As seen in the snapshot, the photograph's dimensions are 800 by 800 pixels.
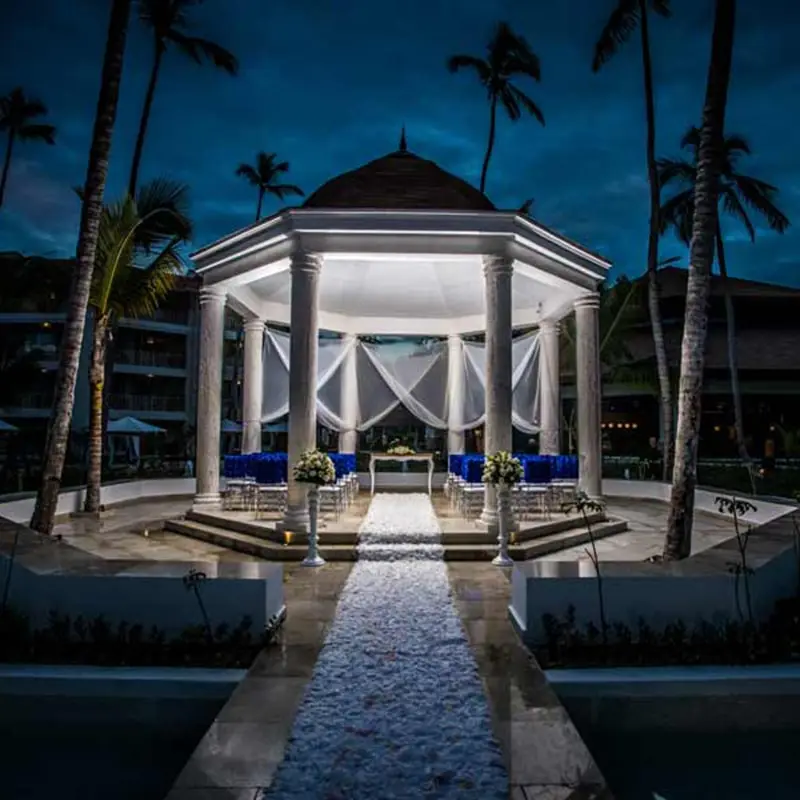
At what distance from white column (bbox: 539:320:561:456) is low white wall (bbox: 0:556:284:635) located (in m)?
9.53

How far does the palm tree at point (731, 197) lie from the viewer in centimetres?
1780

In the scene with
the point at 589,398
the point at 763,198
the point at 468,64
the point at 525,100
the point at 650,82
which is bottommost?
the point at 589,398

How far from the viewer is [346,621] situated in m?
5.18

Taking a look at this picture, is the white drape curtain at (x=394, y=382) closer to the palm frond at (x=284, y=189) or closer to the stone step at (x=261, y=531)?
the stone step at (x=261, y=531)

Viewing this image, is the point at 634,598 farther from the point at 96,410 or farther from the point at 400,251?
the point at 96,410

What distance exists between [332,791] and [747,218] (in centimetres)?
2086

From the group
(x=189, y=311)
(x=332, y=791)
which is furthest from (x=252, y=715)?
(x=189, y=311)

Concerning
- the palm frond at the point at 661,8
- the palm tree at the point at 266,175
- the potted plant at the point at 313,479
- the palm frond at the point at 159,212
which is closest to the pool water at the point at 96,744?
the potted plant at the point at 313,479

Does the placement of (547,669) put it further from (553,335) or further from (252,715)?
(553,335)

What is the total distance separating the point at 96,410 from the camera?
436 inches

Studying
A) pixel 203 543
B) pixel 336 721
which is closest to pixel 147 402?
pixel 203 543

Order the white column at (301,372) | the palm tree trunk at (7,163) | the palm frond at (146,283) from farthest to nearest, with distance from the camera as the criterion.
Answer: the palm tree trunk at (7,163)
the palm frond at (146,283)
the white column at (301,372)

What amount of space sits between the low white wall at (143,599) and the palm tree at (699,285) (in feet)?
13.9

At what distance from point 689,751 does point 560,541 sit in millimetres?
5127
